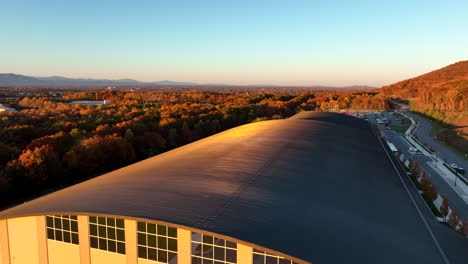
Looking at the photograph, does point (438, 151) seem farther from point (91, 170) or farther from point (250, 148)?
point (91, 170)

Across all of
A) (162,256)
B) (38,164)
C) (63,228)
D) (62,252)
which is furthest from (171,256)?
(38,164)

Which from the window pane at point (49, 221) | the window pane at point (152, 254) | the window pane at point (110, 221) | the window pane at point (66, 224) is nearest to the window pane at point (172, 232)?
the window pane at point (152, 254)

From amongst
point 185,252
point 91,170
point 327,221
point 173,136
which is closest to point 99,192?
point 185,252

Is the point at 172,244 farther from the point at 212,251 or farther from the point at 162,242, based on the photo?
the point at 212,251

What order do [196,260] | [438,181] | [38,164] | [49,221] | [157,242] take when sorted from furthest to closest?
1. [438,181]
2. [38,164]
3. [49,221]
4. [157,242]
5. [196,260]

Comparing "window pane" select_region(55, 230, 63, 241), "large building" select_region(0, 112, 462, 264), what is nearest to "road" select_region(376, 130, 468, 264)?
"large building" select_region(0, 112, 462, 264)

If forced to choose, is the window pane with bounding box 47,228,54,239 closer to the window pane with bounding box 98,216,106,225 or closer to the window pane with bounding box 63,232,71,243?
the window pane with bounding box 63,232,71,243
